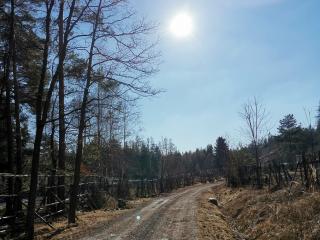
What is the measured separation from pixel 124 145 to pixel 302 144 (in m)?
41.0

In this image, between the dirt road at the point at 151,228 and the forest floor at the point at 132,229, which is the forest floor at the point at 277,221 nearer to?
the dirt road at the point at 151,228

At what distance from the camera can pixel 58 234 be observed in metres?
17.8

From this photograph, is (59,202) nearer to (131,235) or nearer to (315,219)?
(131,235)

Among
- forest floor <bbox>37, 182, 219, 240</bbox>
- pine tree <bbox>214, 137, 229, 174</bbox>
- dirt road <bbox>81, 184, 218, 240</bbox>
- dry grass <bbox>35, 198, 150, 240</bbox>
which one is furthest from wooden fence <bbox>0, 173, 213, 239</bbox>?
pine tree <bbox>214, 137, 229, 174</bbox>

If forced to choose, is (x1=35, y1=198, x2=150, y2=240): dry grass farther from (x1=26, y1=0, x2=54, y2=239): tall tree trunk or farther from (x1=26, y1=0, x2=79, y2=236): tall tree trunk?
(x1=26, y1=0, x2=79, y2=236): tall tree trunk

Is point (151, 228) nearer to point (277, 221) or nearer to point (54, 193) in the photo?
point (277, 221)

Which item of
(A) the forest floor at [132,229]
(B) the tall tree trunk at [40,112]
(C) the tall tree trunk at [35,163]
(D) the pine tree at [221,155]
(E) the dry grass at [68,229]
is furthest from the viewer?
(D) the pine tree at [221,155]

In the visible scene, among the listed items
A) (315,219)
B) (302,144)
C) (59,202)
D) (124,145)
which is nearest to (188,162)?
(302,144)

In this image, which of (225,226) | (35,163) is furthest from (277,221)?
(35,163)

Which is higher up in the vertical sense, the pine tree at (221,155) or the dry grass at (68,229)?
the pine tree at (221,155)

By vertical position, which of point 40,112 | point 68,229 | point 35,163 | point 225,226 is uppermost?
point 40,112

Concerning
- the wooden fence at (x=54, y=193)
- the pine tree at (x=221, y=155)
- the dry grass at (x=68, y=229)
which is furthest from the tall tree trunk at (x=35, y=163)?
the pine tree at (x=221, y=155)

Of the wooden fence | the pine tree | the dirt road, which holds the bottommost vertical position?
the dirt road

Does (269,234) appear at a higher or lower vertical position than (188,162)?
lower
